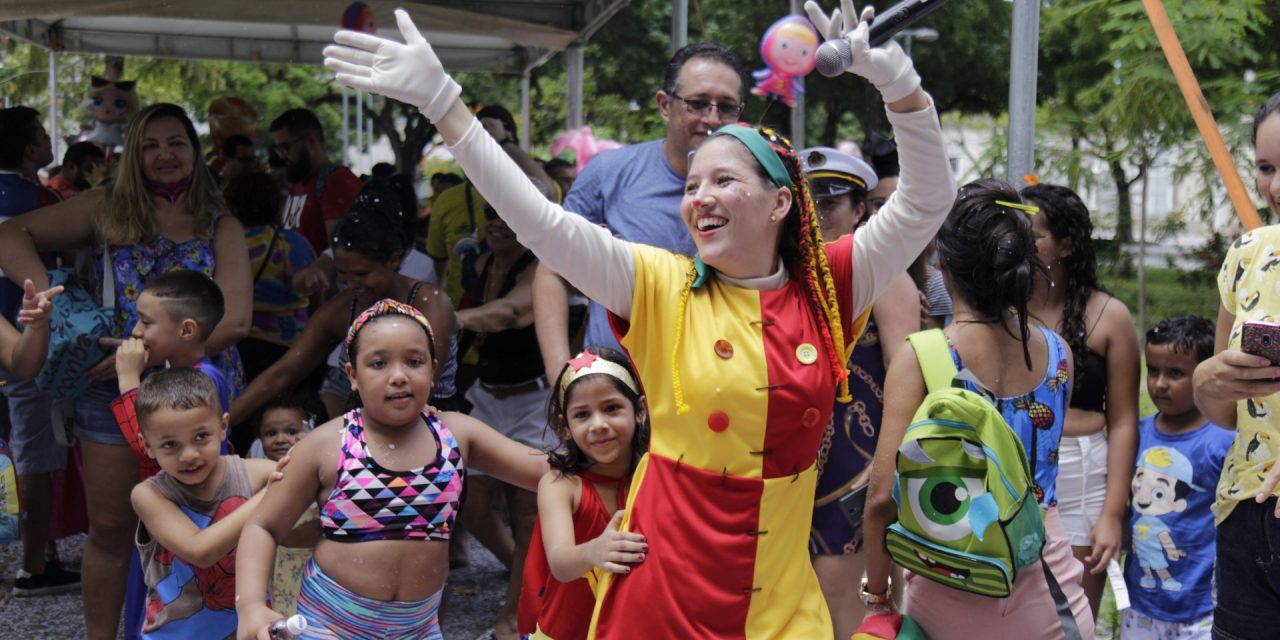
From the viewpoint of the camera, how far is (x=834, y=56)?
2.52m

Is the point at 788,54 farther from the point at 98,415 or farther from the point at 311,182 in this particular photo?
the point at 98,415

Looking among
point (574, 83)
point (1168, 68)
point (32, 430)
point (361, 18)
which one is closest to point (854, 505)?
point (32, 430)

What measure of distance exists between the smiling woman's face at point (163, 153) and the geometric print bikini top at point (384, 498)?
6.15 ft

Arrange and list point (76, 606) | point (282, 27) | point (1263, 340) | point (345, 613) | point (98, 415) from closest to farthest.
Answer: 1. point (1263, 340)
2. point (345, 613)
3. point (98, 415)
4. point (76, 606)
5. point (282, 27)

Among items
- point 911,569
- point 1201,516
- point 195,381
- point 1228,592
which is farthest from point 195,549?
point 1201,516

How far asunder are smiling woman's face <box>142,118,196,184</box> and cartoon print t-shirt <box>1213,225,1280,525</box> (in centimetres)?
364

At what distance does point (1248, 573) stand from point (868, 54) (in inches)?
61.2

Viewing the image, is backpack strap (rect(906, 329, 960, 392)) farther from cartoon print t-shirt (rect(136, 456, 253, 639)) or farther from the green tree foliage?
the green tree foliage

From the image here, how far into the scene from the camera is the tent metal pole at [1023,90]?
4.73m

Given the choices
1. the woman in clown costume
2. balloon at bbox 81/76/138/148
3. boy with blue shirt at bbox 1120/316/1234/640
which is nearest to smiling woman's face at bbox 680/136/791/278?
the woman in clown costume

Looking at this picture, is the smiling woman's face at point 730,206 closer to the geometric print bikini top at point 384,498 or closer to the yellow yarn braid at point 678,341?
the yellow yarn braid at point 678,341

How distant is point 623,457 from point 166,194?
2440 mm

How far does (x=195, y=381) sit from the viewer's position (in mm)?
4004

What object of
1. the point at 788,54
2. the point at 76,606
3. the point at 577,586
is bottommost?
the point at 76,606
